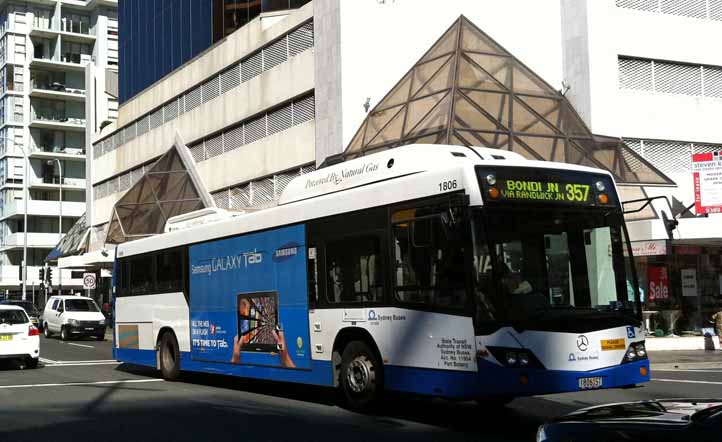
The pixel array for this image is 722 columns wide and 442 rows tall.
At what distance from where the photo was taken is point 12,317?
2008 centimetres

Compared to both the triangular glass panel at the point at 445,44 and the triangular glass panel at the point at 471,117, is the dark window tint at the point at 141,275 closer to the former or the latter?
the triangular glass panel at the point at 471,117

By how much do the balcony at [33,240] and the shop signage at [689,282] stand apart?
221ft

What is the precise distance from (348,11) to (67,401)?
20.0 meters

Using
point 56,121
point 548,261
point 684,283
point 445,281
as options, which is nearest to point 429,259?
point 445,281

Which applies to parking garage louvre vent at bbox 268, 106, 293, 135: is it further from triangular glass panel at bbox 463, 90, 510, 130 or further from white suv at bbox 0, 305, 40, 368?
white suv at bbox 0, 305, 40, 368

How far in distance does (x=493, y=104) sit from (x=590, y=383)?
18.1 meters

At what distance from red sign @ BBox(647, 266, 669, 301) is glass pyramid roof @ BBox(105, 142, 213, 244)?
19.9 metres

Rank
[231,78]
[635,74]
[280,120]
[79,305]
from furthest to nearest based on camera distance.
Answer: [231,78] < [79,305] < [280,120] < [635,74]

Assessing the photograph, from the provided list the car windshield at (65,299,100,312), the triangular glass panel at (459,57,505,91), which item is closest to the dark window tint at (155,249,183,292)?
the triangular glass panel at (459,57,505,91)

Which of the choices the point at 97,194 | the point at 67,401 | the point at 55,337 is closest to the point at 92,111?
the point at 97,194

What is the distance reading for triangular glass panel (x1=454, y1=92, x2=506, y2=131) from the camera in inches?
998

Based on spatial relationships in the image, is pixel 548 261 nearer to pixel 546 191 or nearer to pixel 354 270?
pixel 546 191

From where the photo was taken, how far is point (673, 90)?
3169 cm

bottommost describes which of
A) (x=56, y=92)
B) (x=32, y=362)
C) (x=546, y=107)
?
(x=32, y=362)
